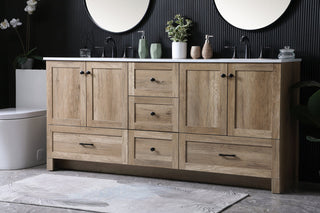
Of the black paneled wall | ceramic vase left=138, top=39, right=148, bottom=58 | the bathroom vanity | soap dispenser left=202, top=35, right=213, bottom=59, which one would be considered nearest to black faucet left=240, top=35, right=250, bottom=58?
the black paneled wall

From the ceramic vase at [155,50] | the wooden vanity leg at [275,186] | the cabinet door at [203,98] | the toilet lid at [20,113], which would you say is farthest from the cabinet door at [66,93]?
the wooden vanity leg at [275,186]

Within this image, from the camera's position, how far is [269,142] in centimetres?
345

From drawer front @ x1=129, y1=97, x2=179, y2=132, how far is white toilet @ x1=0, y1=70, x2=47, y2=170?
3.04 ft

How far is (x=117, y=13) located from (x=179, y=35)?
2.05ft

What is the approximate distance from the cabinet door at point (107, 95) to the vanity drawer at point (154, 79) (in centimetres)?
7

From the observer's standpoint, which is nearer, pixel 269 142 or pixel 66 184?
pixel 269 142

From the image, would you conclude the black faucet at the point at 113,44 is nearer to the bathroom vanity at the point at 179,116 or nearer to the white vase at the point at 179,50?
the bathroom vanity at the point at 179,116

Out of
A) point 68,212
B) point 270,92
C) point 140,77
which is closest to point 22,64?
point 140,77

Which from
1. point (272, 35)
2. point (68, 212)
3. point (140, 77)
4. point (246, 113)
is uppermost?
point (272, 35)

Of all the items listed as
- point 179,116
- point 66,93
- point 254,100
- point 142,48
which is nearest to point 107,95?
point 66,93

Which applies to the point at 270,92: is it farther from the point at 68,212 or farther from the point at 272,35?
the point at 68,212

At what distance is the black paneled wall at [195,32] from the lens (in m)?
3.72

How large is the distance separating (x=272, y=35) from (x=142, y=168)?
136cm

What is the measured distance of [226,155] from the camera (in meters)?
3.57
